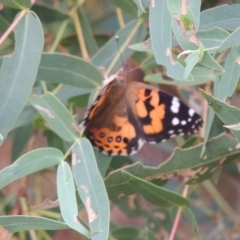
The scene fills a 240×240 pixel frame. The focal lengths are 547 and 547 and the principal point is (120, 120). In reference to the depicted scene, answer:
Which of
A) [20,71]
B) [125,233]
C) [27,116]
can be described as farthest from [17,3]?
[125,233]

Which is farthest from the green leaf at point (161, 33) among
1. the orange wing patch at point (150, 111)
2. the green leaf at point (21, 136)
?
the green leaf at point (21, 136)

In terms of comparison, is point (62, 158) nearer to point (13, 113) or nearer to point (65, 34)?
point (13, 113)

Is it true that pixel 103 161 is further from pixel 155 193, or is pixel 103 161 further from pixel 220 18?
pixel 220 18

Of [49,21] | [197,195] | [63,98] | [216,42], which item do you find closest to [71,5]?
[49,21]

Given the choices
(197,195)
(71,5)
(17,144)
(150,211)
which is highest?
(71,5)

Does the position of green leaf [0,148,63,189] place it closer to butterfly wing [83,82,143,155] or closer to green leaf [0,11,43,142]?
green leaf [0,11,43,142]

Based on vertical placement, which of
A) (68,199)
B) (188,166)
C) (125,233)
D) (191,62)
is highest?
(191,62)

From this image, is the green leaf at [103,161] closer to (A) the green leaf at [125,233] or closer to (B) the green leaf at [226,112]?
(A) the green leaf at [125,233]

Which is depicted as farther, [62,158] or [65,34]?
[65,34]
